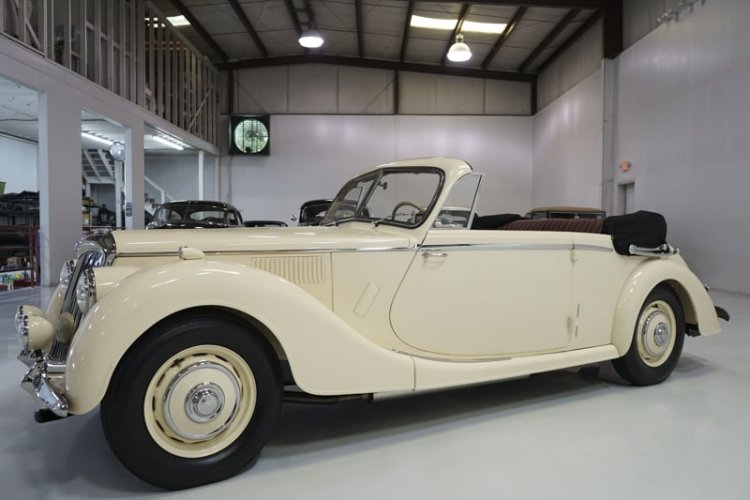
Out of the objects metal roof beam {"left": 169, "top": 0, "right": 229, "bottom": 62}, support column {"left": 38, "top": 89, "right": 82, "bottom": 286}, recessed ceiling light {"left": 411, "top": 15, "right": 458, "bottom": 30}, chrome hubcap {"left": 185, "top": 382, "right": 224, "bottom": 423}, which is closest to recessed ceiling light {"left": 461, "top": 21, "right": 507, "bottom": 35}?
recessed ceiling light {"left": 411, "top": 15, "right": 458, "bottom": 30}

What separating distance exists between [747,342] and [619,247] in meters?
2.72

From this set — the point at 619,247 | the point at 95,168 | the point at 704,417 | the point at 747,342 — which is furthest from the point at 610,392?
the point at 95,168

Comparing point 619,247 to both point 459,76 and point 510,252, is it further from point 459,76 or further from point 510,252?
point 459,76

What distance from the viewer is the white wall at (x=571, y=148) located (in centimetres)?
1371

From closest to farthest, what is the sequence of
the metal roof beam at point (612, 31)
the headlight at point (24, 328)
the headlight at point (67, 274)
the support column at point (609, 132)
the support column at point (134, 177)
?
the headlight at point (24, 328), the headlight at point (67, 274), the support column at point (134, 177), the metal roof beam at point (612, 31), the support column at point (609, 132)

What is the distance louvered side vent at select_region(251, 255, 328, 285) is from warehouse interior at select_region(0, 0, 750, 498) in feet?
2.89

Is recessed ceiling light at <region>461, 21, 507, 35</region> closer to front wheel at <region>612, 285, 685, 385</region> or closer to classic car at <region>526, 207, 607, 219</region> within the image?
classic car at <region>526, 207, 607, 219</region>

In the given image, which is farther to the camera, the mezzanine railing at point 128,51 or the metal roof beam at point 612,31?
the metal roof beam at point 612,31

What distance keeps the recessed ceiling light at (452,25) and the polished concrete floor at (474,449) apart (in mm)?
13086

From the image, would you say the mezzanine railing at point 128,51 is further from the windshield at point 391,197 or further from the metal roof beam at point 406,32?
the windshield at point 391,197

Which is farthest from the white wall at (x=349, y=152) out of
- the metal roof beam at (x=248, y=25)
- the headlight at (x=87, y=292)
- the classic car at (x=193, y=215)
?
the headlight at (x=87, y=292)

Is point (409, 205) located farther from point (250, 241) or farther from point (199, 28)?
point (199, 28)

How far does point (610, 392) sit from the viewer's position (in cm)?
347

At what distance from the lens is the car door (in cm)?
276
